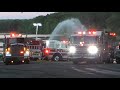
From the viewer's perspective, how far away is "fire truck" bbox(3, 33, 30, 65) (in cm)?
3650

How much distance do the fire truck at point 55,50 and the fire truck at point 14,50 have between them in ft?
25.8

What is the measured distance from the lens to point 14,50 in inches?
1438

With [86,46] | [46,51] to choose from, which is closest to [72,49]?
[86,46]

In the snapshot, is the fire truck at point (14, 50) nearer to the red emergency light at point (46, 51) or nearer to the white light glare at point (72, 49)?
the white light glare at point (72, 49)

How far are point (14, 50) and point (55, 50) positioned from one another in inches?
366

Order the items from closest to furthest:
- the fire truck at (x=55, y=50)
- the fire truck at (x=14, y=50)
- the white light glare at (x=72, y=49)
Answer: the white light glare at (x=72, y=49) → the fire truck at (x=14, y=50) → the fire truck at (x=55, y=50)

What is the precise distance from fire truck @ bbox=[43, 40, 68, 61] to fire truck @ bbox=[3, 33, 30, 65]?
7.87m

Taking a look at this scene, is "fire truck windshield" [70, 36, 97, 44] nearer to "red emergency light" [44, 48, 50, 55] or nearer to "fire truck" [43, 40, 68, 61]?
"fire truck" [43, 40, 68, 61]

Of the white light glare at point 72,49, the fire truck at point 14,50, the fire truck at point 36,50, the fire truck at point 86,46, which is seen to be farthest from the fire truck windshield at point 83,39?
the fire truck at point 36,50

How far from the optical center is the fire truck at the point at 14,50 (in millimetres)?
36500

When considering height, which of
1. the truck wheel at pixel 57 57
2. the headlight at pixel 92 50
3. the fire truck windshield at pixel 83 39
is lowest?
the truck wheel at pixel 57 57

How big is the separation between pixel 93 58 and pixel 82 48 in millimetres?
1145
